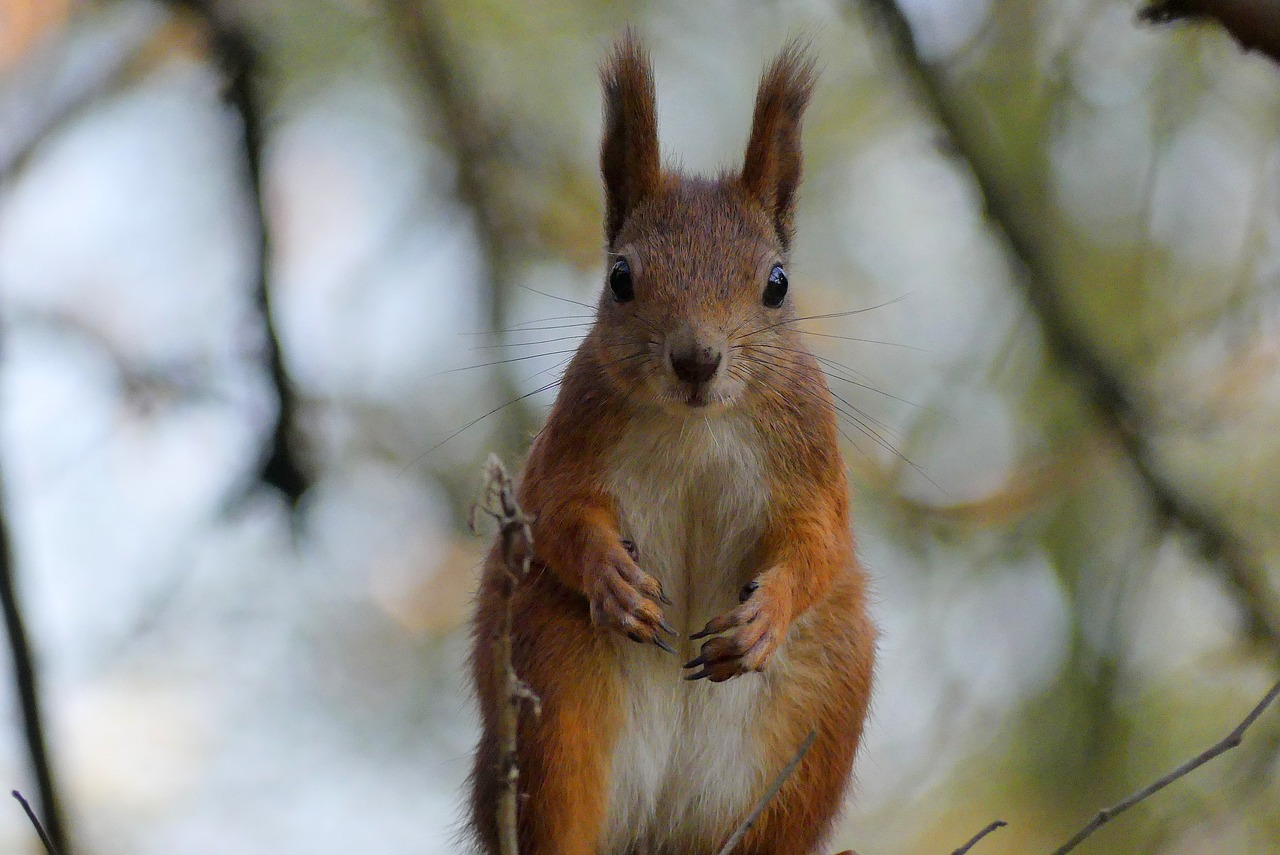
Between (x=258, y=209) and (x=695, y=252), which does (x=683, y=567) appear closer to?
(x=695, y=252)

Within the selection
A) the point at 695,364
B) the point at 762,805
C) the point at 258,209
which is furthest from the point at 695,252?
the point at 258,209

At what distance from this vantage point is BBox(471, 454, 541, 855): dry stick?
5.23 ft

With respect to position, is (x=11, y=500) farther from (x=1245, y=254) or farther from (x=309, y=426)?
(x=1245, y=254)

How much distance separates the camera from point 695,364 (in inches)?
98.7

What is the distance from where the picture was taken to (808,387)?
2.91 m

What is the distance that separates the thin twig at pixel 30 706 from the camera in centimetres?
285

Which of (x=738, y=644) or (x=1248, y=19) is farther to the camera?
(x=738, y=644)

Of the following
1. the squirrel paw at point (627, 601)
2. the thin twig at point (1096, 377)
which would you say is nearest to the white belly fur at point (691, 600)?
the squirrel paw at point (627, 601)

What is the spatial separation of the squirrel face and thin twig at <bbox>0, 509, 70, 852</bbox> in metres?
1.40

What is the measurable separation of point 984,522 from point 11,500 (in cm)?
317

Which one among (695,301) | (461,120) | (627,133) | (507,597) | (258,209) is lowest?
(507,597)

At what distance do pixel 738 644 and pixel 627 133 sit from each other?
4.00 feet

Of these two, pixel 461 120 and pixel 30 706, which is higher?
pixel 461 120

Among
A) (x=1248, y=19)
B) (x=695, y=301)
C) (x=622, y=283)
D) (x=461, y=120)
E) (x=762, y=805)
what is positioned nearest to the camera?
(x=1248, y=19)
